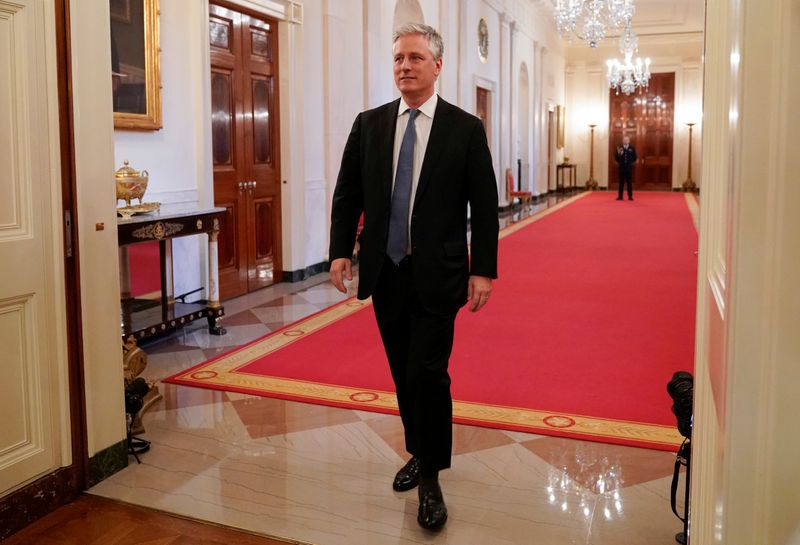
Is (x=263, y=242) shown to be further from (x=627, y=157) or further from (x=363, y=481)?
(x=627, y=157)

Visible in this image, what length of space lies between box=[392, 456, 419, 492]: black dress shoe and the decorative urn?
303cm

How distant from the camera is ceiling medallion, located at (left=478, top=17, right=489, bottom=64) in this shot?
1562cm

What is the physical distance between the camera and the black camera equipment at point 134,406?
3.56 metres

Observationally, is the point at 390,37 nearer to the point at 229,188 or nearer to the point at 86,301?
the point at 229,188

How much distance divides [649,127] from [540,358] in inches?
862

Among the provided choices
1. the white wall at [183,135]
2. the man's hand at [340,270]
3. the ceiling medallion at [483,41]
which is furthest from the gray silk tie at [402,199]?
the ceiling medallion at [483,41]

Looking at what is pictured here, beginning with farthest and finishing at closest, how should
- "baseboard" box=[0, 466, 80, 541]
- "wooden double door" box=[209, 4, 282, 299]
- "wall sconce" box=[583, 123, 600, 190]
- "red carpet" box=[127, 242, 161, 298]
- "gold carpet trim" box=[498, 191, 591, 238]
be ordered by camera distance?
1. "wall sconce" box=[583, 123, 600, 190]
2. "gold carpet trim" box=[498, 191, 591, 238]
3. "wooden double door" box=[209, 4, 282, 299]
4. "red carpet" box=[127, 242, 161, 298]
5. "baseboard" box=[0, 466, 80, 541]

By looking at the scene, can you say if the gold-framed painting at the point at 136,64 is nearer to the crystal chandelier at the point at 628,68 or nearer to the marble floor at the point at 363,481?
the marble floor at the point at 363,481

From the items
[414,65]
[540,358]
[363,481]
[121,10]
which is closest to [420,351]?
[363,481]

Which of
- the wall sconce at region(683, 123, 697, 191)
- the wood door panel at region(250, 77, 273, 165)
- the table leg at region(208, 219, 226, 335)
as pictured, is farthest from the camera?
the wall sconce at region(683, 123, 697, 191)

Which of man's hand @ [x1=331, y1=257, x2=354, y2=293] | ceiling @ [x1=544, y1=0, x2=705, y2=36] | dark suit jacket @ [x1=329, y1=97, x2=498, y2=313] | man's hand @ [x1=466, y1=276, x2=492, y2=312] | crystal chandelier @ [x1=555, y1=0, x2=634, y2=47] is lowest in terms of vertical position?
man's hand @ [x1=466, y1=276, x2=492, y2=312]

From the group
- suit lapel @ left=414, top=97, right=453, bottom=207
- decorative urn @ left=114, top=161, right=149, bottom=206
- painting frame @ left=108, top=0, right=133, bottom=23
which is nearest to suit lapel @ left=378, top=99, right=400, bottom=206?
suit lapel @ left=414, top=97, right=453, bottom=207

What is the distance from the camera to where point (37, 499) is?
118 inches

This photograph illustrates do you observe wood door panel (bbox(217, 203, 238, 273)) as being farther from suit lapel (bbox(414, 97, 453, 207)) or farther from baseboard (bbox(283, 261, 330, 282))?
suit lapel (bbox(414, 97, 453, 207))
